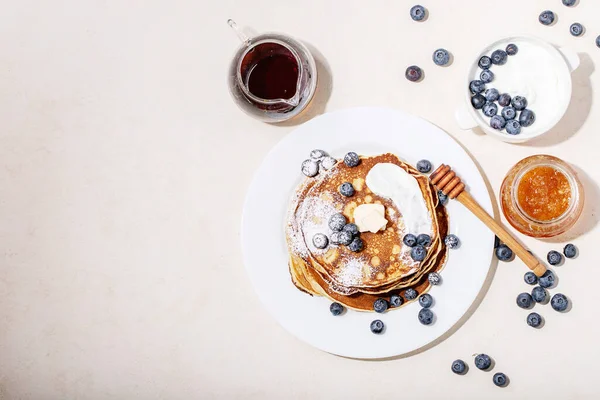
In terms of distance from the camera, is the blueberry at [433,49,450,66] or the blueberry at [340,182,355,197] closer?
the blueberry at [340,182,355,197]

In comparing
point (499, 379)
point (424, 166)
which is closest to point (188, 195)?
point (424, 166)

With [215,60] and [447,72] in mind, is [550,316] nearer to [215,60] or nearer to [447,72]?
[447,72]

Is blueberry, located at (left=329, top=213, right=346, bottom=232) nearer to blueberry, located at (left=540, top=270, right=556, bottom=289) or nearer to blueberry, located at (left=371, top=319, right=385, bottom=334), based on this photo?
blueberry, located at (left=371, top=319, right=385, bottom=334)

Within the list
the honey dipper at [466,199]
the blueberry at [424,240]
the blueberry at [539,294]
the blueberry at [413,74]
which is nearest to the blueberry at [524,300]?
the blueberry at [539,294]

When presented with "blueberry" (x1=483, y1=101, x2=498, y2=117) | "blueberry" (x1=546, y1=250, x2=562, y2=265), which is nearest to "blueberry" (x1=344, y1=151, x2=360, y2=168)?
"blueberry" (x1=483, y1=101, x2=498, y2=117)

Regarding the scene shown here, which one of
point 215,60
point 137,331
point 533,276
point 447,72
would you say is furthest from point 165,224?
point 533,276

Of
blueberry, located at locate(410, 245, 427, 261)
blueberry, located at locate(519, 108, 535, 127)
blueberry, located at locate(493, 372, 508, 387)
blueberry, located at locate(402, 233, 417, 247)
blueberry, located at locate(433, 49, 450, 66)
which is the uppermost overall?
blueberry, located at locate(433, 49, 450, 66)
